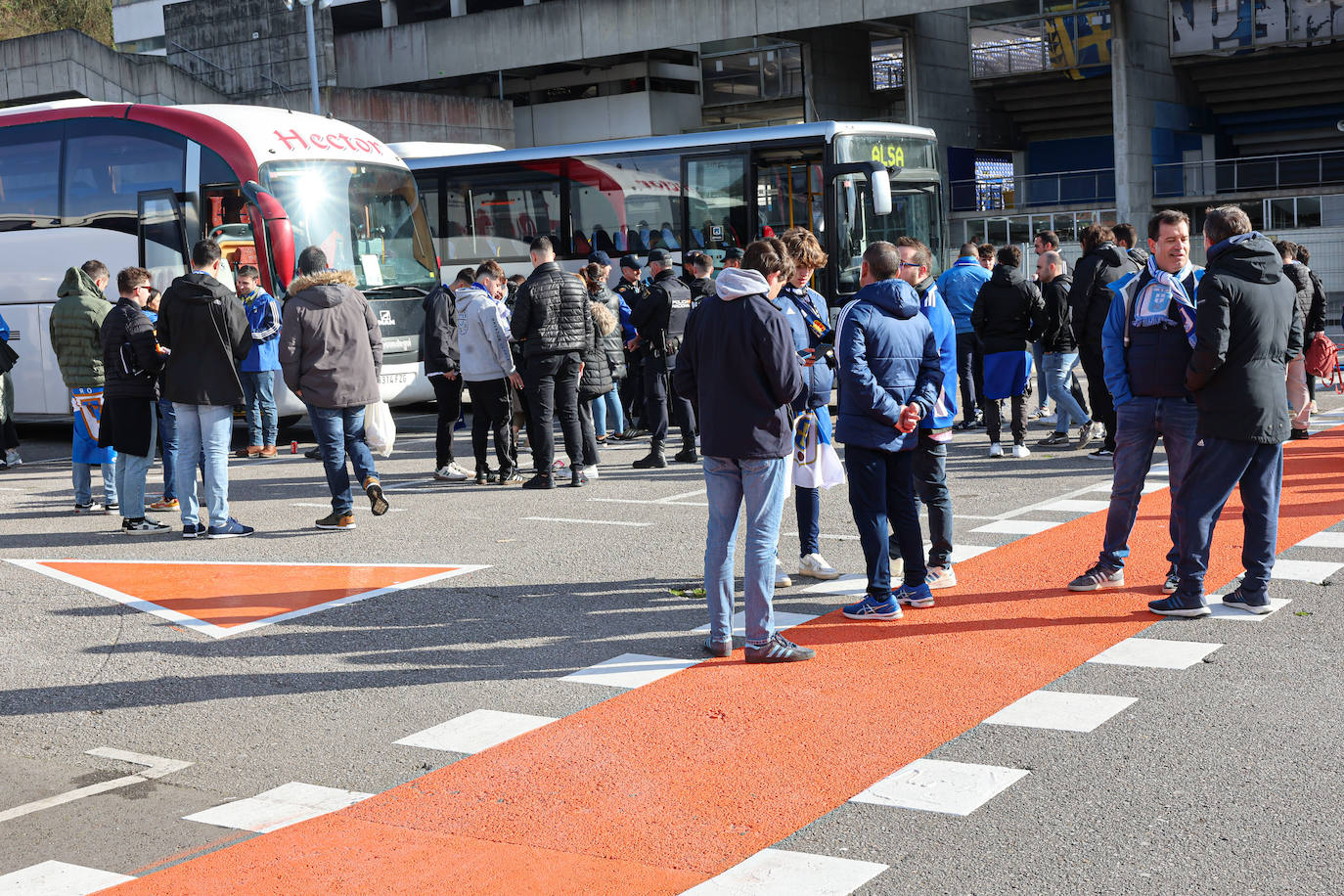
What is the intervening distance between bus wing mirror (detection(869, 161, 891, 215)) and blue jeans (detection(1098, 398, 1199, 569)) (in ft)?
34.8

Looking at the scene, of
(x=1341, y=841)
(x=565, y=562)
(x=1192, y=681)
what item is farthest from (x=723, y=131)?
(x=1341, y=841)

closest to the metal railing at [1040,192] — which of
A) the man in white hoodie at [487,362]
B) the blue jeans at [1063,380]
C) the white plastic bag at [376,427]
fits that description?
the blue jeans at [1063,380]

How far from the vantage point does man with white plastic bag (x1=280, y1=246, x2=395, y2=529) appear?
32.5 feet

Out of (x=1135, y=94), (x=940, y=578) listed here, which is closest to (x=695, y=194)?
(x=940, y=578)

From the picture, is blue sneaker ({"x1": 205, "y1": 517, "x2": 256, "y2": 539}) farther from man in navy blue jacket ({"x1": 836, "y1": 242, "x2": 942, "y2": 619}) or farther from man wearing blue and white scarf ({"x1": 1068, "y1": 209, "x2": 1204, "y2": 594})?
man wearing blue and white scarf ({"x1": 1068, "y1": 209, "x2": 1204, "y2": 594})

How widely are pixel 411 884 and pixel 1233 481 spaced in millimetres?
4292

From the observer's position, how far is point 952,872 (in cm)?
404

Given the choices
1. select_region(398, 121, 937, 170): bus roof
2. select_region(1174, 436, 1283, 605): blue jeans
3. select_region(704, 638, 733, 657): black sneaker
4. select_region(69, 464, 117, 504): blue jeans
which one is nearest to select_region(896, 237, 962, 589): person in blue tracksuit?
select_region(1174, 436, 1283, 605): blue jeans

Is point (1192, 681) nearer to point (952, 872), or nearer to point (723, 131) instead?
point (952, 872)

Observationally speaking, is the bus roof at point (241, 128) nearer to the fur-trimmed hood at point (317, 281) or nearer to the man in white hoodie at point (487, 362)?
the man in white hoodie at point (487, 362)

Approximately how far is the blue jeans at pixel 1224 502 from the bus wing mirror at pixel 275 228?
35.7 ft

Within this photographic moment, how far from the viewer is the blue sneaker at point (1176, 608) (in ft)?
A: 22.0

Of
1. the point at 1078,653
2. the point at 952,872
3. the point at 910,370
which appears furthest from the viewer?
the point at 910,370

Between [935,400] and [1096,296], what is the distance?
528 centimetres
